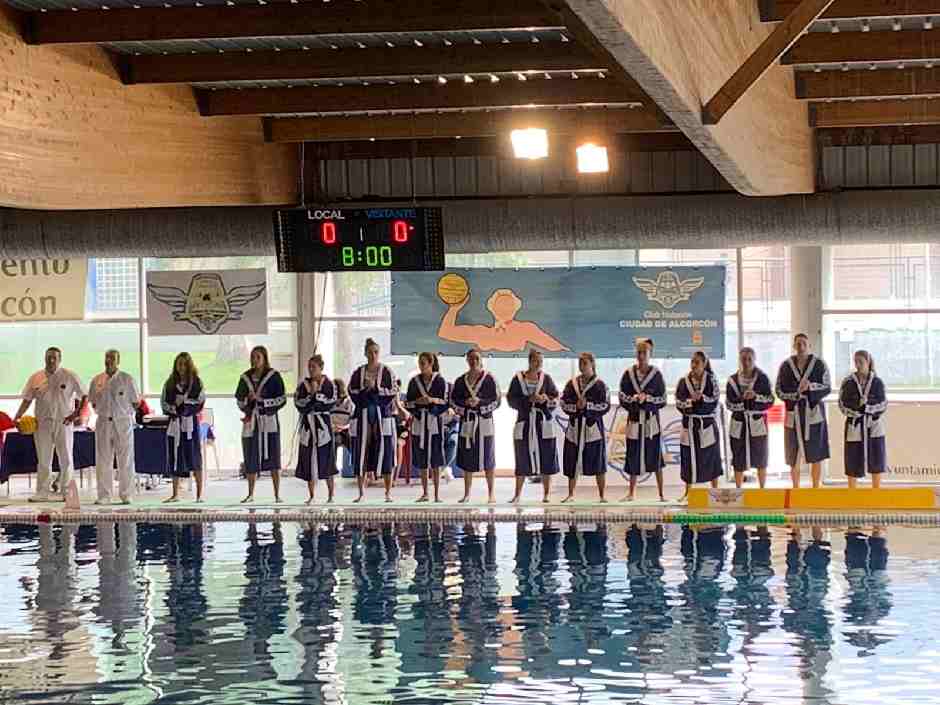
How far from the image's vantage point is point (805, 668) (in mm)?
7855

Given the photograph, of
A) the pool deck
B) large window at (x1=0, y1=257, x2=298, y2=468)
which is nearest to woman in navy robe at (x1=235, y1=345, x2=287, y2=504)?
the pool deck

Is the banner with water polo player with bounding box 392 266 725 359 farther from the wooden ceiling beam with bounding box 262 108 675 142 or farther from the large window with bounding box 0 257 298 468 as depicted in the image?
the wooden ceiling beam with bounding box 262 108 675 142

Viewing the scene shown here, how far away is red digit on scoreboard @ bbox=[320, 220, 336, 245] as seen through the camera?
44.9 ft

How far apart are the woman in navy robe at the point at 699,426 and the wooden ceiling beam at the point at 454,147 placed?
2.30 metres

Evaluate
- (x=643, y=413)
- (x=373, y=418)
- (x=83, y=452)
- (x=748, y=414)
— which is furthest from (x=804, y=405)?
(x=83, y=452)

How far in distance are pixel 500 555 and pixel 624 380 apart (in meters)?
3.73

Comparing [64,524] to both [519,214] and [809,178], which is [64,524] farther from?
[809,178]

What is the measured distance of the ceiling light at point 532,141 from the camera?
42.4ft

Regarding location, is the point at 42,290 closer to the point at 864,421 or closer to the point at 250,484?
the point at 250,484

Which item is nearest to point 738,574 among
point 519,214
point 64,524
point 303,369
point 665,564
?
point 665,564

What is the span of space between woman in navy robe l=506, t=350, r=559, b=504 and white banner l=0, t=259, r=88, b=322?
6323 mm

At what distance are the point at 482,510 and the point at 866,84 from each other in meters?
5.19

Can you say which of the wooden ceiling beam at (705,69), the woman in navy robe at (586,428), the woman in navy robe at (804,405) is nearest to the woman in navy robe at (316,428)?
the woman in navy robe at (586,428)

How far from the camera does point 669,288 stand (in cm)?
1769
